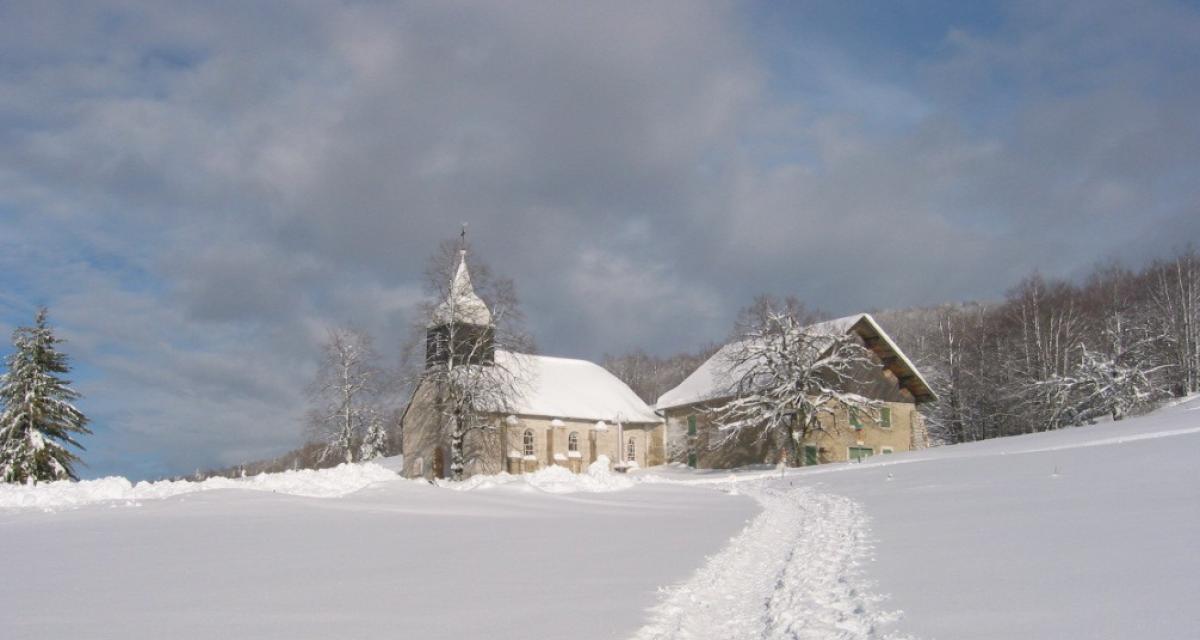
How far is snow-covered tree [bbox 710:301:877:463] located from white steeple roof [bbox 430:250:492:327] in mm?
12992

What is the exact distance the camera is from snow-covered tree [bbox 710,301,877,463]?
136 feet

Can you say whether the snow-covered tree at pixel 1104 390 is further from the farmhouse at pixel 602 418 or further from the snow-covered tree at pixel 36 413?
the snow-covered tree at pixel 36 413

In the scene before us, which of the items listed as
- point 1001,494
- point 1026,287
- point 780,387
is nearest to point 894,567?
A: point 1001,494

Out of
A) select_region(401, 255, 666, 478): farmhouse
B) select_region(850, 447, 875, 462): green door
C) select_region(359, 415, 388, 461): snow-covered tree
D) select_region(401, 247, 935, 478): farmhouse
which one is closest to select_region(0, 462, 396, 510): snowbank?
select_region(401, 255, 666, 478): farmhouse

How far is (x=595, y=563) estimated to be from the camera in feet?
39.8

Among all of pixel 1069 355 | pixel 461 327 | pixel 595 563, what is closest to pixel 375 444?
pixel 461 327

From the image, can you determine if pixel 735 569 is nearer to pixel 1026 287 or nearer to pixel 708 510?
pixel 708 510

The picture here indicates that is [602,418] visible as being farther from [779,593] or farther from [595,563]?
[779,593]

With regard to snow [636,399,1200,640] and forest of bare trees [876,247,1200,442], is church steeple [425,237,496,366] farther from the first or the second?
forest of bare trees [876,247,1200,442]

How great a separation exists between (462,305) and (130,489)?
72.0 ft

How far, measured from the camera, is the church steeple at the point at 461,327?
38.8m

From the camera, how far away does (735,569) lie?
1178 cm

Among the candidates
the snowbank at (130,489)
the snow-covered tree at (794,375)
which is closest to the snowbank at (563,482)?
the snowbank at (130,489)

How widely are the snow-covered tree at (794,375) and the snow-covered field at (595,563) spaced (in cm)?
2030
